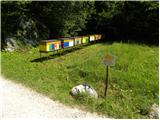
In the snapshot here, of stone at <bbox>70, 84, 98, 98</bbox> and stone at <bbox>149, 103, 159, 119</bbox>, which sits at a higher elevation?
stone at <bbox>70, 84, 98, 98</bbox>

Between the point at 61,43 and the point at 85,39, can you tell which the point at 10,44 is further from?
the point at 85,39

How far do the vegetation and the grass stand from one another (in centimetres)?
309

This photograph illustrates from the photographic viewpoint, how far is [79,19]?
24781mm

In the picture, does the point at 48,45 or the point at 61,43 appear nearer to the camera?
the point at 48,45

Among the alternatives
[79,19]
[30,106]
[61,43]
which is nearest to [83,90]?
[30,106]

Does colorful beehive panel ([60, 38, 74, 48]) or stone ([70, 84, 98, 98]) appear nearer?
stone ([70, 84, 98, 98])

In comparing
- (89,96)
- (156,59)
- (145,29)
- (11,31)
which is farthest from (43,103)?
(145,29)

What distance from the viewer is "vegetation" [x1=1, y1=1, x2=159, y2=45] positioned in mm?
19781

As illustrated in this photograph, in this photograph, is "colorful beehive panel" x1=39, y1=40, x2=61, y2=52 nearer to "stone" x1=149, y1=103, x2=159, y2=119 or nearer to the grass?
the grass

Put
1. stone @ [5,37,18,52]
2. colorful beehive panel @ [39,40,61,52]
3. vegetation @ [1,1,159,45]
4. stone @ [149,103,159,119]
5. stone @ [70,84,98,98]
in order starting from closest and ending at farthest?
stone @ [149,103,159,119] < stone @ [70,84,98,98] < colorful beehive panel @ [39,40,61,52] < stone @ [5,37,18,52] < vegetation @ [1,1,159,45]

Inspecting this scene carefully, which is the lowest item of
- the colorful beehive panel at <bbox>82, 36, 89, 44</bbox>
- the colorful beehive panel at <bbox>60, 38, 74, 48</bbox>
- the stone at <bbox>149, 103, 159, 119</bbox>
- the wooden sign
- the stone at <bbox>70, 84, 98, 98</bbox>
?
the stone at <bbox>149, 103, 159, 119</bbox>

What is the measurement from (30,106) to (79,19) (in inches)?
597

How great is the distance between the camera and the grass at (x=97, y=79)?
36.7 ft

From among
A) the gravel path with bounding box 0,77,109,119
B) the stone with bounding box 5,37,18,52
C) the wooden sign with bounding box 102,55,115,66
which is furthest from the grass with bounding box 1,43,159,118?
the wooden sign with bounding box 102,55,115,66
